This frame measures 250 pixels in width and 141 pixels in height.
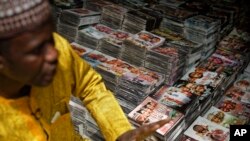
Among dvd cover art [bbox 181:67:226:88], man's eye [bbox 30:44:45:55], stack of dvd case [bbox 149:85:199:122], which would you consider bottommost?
stack of dvd case [bbox 149:85:199:122]

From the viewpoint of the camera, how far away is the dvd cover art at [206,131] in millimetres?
2936

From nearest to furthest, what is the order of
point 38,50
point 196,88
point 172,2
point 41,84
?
point 38,50 → point 41,84 → point 196,88 → point 172,2

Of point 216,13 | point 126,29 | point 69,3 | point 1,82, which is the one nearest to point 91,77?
point 1,82

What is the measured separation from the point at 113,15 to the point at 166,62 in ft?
2.79

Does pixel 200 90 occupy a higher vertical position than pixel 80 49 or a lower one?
lower

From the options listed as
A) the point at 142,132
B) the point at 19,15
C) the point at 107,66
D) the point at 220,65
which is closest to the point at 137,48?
the point at 107,66

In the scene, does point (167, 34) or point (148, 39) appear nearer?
point (148, 39)

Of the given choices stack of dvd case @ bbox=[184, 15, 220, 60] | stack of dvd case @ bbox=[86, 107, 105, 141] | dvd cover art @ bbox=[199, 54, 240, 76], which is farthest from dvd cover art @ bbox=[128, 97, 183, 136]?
stack of dvd case @ bbox=[184, 15, 220, 60]

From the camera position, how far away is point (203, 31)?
378 centimetres

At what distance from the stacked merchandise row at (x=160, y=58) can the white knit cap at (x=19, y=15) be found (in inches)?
59.2

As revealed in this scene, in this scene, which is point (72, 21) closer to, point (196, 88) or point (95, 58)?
point (95, 58)

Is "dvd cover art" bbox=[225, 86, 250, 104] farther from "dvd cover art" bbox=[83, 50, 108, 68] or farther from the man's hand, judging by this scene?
the man's hand

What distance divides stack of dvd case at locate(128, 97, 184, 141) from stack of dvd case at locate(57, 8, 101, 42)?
108 centimetres

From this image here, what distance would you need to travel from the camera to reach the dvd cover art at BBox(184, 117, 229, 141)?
2936 mm
